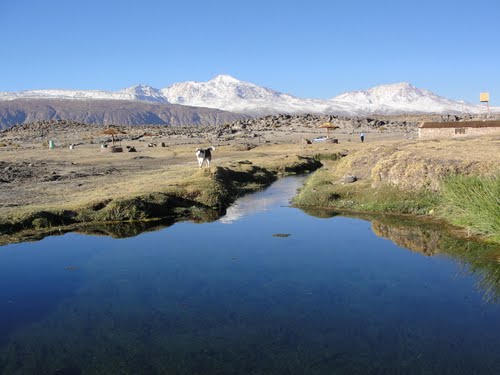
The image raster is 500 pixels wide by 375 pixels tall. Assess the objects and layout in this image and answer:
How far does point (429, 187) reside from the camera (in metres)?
24.9

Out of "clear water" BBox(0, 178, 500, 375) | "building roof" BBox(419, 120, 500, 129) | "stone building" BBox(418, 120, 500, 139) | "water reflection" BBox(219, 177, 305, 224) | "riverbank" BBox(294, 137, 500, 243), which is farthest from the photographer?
"building roof" BBox(419, 120, 500, 129)

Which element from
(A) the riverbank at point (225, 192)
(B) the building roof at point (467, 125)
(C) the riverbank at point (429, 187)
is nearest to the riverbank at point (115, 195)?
(A) the riverbank at point (225, 192)

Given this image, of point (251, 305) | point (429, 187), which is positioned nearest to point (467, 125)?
point (429, 187)

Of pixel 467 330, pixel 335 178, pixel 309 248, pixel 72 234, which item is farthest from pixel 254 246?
pixel 335 178

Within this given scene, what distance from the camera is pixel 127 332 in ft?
38.8

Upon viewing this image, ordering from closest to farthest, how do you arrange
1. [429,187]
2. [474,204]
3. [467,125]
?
[474,204], [429,187], [467,125]

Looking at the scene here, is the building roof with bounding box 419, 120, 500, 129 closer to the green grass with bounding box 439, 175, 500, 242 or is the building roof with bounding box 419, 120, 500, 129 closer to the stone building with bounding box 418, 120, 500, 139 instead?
the stone building with bounding box 418, 120, 500, 139

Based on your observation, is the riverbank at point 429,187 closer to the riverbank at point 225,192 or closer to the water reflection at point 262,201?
the riverbank at point 225,192

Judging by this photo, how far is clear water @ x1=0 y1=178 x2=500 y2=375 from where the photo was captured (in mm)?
10445

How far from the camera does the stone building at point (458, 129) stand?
47781 mm

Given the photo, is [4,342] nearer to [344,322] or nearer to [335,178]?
[344,322]

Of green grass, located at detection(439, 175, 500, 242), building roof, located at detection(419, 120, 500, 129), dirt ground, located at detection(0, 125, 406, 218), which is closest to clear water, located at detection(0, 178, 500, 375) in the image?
green grass, located at detection(439, 175, 500, 242)

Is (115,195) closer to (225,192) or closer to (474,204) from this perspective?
(225,192)

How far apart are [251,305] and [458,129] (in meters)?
41.2
